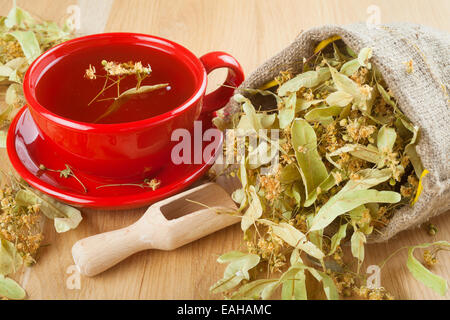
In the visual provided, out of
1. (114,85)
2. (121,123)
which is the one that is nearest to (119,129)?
(121,123)

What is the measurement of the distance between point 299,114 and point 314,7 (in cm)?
49

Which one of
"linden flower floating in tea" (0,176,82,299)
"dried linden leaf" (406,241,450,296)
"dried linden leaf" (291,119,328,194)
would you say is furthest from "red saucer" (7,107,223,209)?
"dried linden leaf" (406,241,450,296)

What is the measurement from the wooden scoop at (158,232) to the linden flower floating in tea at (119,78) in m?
0.15

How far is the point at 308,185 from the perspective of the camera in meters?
0.58

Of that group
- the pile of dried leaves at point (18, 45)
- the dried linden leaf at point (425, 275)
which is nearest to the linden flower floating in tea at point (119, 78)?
the pile of dried leaves at point (18, 45)

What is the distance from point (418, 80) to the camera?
559 millimetres

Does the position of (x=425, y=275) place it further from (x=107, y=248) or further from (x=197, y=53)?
(x=197, y=53)

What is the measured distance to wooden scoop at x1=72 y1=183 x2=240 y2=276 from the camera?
564mm

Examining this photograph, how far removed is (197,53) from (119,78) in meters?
0.23

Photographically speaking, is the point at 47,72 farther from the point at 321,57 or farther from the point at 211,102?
the point at 321,57

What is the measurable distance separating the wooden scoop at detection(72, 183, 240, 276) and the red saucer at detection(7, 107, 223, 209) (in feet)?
0.06

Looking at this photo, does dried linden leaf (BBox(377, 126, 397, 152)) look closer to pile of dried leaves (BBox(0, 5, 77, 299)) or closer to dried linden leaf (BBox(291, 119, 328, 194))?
dried linden leaf (BBox(291, 119, 328, 194))

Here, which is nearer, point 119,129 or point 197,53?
point 119,129

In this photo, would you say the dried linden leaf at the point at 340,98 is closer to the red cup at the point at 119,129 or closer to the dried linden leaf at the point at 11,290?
the red cup at the point at 119,129
